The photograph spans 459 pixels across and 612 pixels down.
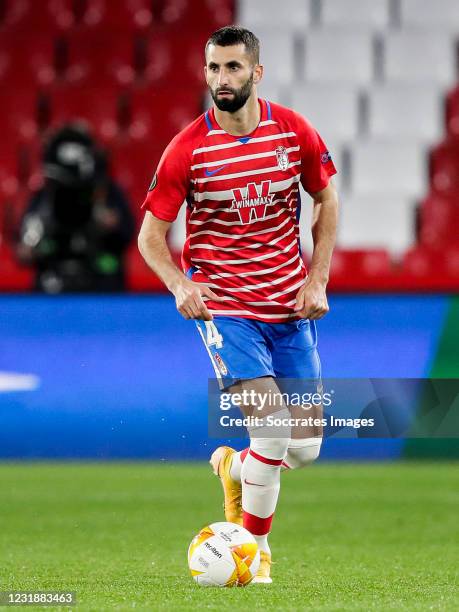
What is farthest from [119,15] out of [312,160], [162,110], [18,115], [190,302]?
[190,302]

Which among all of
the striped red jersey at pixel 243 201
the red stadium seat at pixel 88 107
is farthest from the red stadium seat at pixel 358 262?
the striped red jersey at pixel 243 201

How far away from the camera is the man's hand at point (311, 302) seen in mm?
5102

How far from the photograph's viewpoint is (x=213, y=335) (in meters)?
5.07

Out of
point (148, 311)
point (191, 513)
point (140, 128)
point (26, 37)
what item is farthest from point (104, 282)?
point (26, 37)

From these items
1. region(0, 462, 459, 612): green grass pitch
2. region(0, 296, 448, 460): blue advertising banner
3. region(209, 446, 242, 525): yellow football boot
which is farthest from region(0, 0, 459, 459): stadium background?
region(209, 446, 242, 525): yellow football boot

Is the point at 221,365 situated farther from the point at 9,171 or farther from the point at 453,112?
the point at 453,112

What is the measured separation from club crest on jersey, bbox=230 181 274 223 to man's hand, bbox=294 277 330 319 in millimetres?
322

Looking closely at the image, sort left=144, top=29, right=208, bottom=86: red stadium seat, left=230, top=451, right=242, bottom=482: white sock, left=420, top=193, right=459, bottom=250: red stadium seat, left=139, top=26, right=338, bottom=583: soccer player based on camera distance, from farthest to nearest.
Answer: left=144, top=29, right=208, bottom=86: red stadium seat < left=420, top=193, right=459, bottom=250: red stadium seat < left=230, top=451, right=242, bottom=482: white sock < left=139, top=26, right=338, bottom=583: soccer player

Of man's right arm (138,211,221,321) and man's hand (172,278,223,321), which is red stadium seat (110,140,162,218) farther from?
man's hand (172,278,223,321)

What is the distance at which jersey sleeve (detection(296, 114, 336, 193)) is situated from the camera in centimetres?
517

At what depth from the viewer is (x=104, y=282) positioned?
9383 millimetres

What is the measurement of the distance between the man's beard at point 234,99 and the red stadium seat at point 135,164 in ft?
24.1

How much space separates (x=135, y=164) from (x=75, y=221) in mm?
3074

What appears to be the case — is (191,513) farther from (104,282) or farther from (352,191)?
(352,191)
